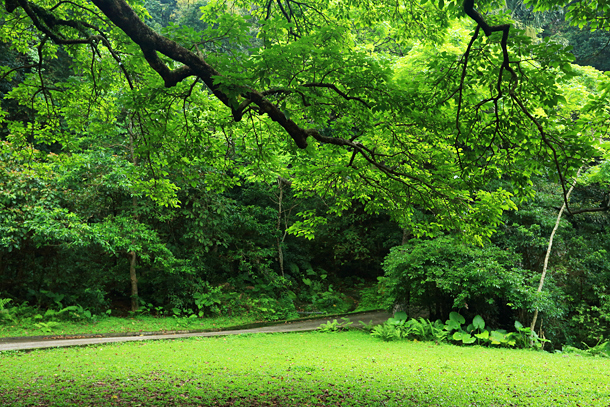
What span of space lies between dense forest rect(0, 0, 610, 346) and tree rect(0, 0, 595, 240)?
0.03 meters

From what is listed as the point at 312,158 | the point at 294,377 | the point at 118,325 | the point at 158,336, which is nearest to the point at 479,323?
the point at 294,377

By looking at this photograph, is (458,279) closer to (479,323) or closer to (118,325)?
(479,323)

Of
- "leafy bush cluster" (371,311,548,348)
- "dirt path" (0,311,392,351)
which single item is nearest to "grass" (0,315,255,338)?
"dirt path" (0,311,392,351)

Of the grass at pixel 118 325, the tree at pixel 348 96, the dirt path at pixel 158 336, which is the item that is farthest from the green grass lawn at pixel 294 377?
the grass at pixel 118 325

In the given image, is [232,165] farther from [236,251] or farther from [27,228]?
[236,251]

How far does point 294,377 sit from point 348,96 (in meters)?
4.28

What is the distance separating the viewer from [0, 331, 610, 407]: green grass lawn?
5.02 metres

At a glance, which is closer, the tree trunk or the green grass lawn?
the green grass lawn

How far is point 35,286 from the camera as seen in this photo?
12859mm

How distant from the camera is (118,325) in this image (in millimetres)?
12148

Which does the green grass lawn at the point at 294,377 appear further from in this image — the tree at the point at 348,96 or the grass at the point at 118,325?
the grass at the point at 118,325

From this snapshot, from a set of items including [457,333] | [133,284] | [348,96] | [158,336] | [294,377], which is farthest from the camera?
[133,284]

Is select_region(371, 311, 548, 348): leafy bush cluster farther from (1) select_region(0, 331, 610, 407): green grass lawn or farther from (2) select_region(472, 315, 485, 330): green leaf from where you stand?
(1) select_region(0, 331, 610, 407): green grass lawn

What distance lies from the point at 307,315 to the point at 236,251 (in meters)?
3.89
